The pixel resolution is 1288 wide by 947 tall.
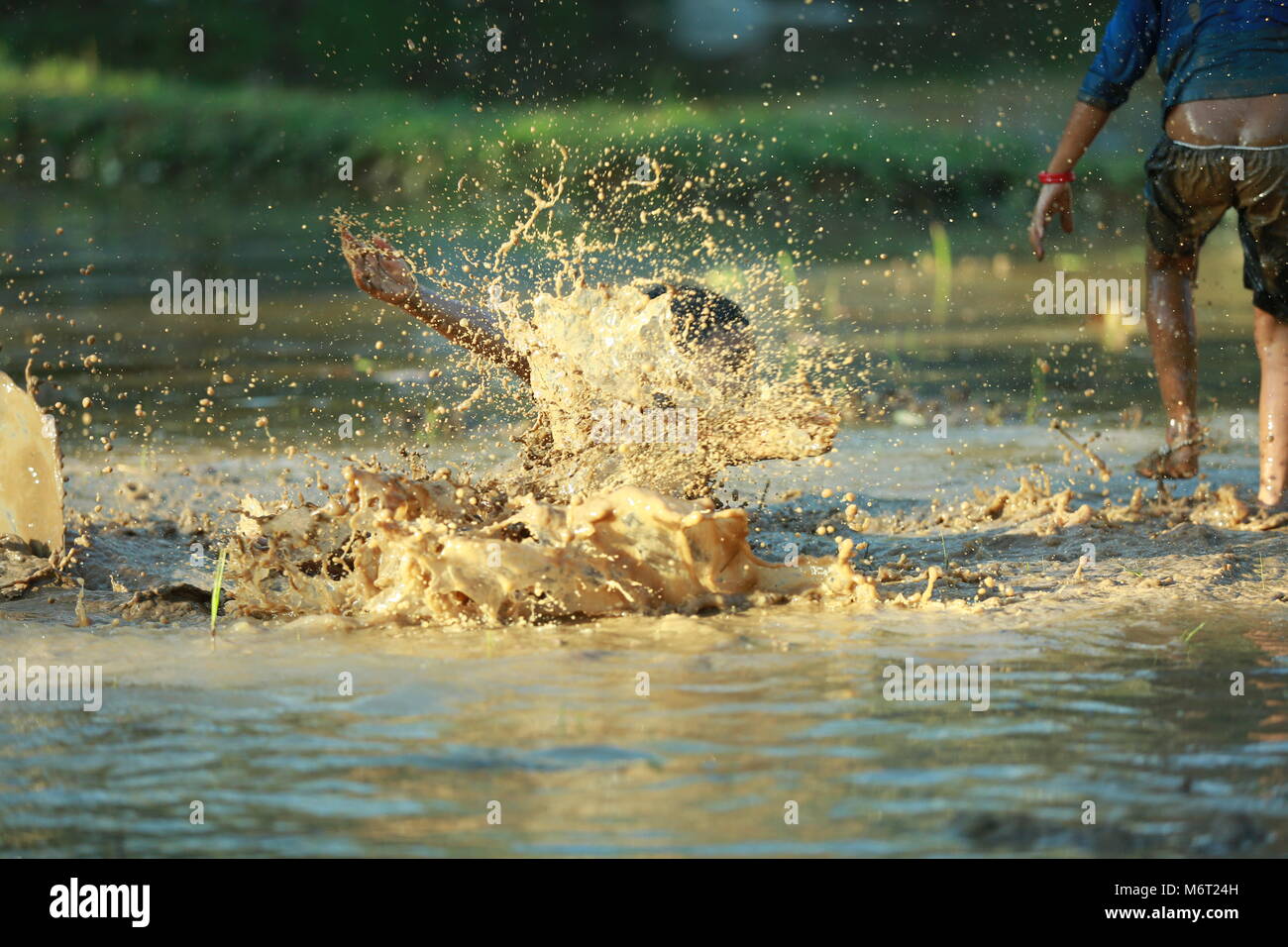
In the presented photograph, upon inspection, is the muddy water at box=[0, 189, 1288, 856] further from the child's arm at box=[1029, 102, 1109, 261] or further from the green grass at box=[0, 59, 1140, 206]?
the green grass at box=[0, 59, 1140, 206]

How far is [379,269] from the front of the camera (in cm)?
583

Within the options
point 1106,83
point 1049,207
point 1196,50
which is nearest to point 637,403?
point 1049,207

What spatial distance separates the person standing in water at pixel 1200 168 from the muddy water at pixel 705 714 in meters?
0.50

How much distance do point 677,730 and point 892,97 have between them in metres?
20.6

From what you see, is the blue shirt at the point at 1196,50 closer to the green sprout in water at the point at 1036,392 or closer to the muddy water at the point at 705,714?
the muddy water at the point at 705,714

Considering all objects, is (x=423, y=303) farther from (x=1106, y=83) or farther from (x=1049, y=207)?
(x=1106, y=83)

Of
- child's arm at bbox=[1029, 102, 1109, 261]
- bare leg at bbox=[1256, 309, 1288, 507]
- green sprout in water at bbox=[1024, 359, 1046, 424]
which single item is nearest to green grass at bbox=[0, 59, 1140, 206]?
green sprout in water at bbox=[1024, 359, 1046, 424]

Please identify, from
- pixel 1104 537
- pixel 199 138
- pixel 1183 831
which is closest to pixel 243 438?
pixel 1104 537

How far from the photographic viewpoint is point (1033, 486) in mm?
6887

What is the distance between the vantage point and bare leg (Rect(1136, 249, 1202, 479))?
6.63 m

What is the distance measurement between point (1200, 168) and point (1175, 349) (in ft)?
2.39

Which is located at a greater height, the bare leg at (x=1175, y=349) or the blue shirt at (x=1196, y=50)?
the blue shirt at (x=1196, y=50)

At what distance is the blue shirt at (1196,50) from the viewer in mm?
6211

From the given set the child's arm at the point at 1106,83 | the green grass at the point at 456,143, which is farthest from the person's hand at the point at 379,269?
the green grass at the point at 456,143
